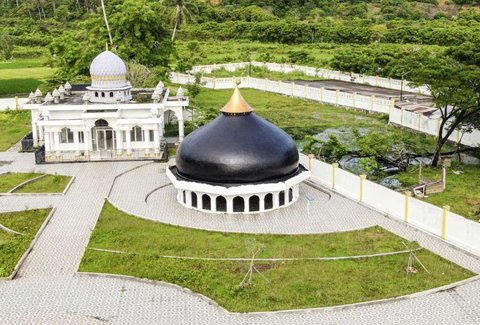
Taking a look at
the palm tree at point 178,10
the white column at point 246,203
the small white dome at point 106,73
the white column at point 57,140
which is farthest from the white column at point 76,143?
the palm tree at point 178,10

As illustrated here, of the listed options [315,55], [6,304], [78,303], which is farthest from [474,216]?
[315,55]

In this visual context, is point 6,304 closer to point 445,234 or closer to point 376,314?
point 376,314

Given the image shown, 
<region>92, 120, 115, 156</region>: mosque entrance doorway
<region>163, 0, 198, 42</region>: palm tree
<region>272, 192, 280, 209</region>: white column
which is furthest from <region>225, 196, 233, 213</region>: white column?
<region>163, 0, 198, 42</region>: palm tree

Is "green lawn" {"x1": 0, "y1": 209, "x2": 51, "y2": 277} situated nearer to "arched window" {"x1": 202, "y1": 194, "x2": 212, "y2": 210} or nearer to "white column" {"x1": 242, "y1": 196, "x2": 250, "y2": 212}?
"arched window" {"x1": 202, "y1": 194, "x2": 212, "y2": 210}

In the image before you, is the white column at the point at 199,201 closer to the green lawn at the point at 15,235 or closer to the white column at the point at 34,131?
the green lawn at the point at 15,235

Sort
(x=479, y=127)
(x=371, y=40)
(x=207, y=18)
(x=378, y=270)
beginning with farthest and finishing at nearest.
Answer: (x=207, y=18) < (x=371, y=40) < (x=479, y=127) < (x=378, y=270)
